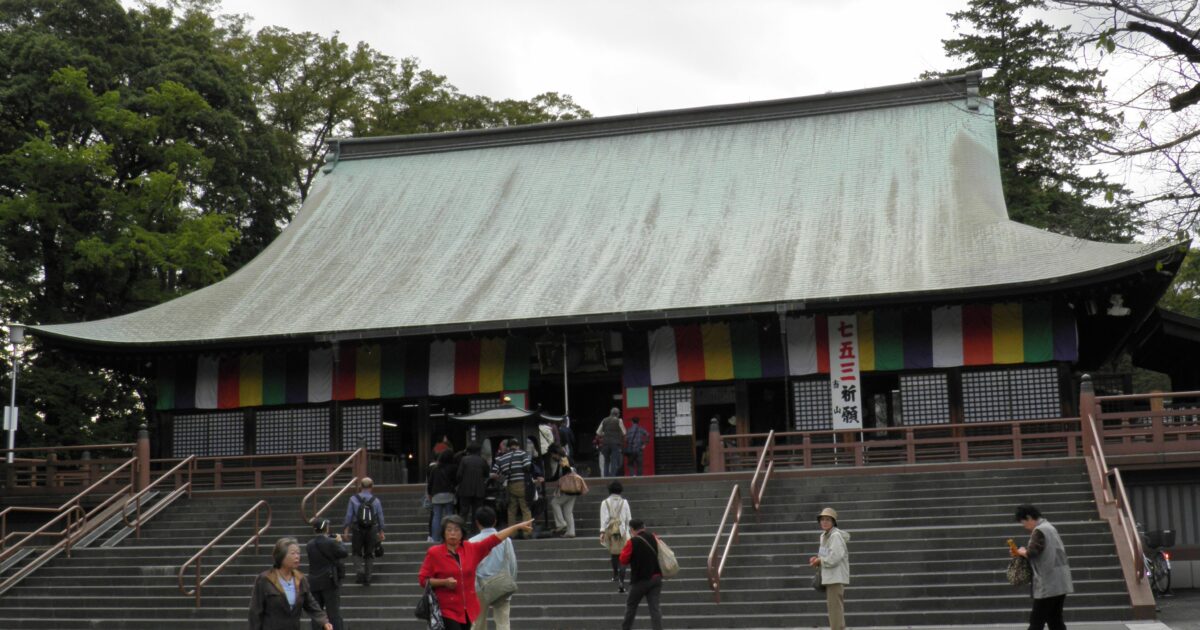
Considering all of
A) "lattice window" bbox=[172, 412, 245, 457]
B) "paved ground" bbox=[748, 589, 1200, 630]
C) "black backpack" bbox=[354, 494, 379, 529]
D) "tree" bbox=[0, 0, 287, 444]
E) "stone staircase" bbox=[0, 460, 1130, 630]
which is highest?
"tree" bbox=[0, 0, 287, 444]

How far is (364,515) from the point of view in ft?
58.7

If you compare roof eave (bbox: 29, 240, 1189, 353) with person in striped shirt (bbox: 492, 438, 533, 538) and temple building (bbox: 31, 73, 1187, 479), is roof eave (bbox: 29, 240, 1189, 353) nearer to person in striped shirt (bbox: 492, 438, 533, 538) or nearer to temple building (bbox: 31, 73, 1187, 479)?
temple building (bbox: 31, 73, 1187, 479)

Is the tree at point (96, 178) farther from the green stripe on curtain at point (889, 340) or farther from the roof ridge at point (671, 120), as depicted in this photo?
the green stripe on curtain at point (889, 340)

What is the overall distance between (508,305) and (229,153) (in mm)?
13372

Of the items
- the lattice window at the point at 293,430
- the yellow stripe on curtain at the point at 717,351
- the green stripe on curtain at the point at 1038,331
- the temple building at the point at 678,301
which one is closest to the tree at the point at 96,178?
the temple building at the point at 678,301

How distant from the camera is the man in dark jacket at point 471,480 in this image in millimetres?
18594

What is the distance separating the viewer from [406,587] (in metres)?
17.9

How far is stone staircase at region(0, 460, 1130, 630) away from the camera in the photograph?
53.3 feet

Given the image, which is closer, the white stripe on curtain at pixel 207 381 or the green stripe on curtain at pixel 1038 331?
the green stripe on curtain at pixel 1038 331

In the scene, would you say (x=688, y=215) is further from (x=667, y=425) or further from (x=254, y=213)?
(x=254, y=213)

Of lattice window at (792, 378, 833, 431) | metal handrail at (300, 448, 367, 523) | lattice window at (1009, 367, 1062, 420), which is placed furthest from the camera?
lattice window at (792, 378, 833, 431)

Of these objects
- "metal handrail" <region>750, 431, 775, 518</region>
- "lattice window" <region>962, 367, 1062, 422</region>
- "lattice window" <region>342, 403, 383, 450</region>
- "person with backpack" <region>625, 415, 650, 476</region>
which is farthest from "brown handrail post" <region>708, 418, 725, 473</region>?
"lattice window" <region>342, 403, 383, 450</region>

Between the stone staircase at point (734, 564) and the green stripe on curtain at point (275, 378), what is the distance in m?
5.04

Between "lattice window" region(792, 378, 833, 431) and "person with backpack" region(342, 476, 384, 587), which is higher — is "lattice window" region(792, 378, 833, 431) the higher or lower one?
the higher one
